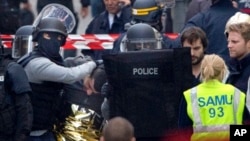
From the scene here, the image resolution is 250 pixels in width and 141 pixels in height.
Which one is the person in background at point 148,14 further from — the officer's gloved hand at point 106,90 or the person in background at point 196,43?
the officer's gloved hand at point 106,90

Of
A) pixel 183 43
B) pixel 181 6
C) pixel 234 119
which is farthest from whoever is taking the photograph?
pixel 181 6

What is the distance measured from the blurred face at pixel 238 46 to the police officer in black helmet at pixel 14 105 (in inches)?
68.7

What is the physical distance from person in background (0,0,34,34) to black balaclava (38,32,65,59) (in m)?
5.61

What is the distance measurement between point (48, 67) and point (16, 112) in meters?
0.66

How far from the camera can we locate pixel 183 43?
38.4 ft

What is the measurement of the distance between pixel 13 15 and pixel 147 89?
694cm

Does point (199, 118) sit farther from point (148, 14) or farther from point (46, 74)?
point (148, 14)

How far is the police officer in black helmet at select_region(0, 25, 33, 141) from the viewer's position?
1091 centimetres

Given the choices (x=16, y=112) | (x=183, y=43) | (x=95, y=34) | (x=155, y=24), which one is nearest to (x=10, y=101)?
(x=16, y=112)

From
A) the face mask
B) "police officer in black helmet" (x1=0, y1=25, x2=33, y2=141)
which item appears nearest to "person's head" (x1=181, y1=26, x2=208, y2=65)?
the face mask

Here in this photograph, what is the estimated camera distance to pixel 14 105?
433 inches

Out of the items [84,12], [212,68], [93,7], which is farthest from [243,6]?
[84,12]

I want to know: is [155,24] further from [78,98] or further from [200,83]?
[200,83]

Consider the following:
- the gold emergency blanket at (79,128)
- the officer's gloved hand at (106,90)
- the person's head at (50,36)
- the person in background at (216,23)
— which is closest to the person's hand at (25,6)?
the person in background at (216,23)
